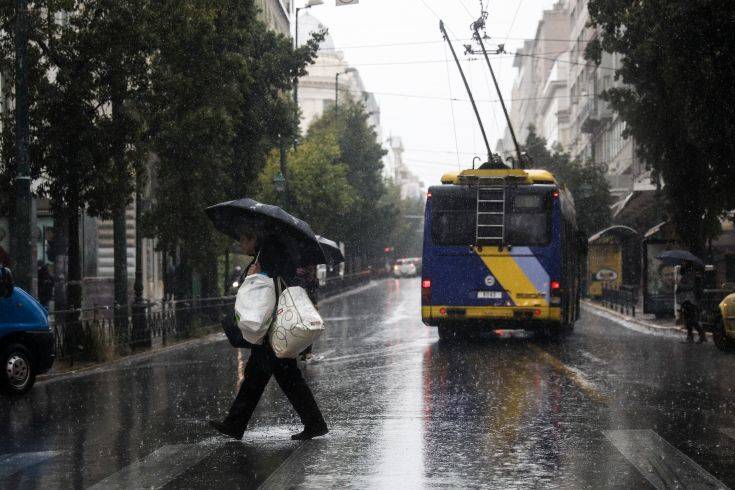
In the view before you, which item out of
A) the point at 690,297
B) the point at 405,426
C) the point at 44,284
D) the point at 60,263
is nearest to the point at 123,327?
the point at 60,263

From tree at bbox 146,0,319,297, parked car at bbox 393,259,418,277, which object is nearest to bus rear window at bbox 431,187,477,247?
tree at bbox 146,0,319,297

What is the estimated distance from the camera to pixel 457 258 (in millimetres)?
21766

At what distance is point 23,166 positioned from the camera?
1788cm

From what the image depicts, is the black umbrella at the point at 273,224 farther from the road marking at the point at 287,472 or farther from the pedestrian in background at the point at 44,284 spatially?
the pedestrian in background at the point at 44,284

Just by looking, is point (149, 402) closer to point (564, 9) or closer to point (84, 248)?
point (84, 248)

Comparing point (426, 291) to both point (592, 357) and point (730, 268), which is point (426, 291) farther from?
point (730, 268)

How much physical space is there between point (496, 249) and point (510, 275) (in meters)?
0.53

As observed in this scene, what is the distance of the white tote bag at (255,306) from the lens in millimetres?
8969

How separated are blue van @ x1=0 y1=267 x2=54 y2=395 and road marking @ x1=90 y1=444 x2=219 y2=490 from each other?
203 inches

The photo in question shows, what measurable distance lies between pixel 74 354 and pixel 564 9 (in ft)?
318

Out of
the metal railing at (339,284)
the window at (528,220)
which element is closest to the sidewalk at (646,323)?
the window at (528,220)

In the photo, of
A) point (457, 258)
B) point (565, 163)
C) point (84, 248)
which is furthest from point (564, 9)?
point (457, 258)

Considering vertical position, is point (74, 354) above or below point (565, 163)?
below

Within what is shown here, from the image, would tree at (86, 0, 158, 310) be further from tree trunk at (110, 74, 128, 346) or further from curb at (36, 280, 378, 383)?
curb at (36, 280, 378, 383)
